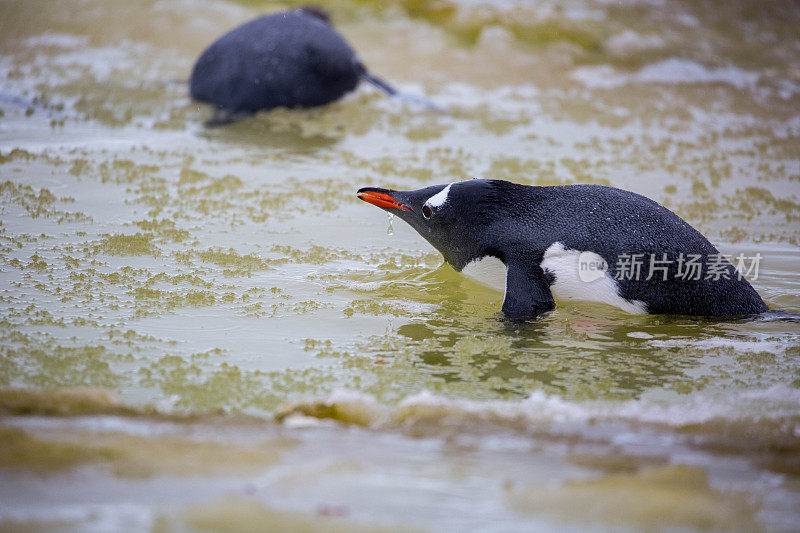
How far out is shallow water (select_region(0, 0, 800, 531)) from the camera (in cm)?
187

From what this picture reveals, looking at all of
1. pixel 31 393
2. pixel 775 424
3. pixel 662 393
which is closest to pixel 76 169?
pixel 31 393

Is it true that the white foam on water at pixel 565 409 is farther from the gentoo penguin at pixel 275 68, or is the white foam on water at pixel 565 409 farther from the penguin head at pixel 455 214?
the gentoo penguin at pixel 275 68

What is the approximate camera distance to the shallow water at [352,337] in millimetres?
1865

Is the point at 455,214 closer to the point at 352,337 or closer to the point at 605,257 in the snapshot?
the point at 605,257

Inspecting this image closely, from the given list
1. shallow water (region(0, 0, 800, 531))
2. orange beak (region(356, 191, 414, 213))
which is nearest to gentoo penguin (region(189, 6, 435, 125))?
shallow water (region(0, 0, 800, 531))

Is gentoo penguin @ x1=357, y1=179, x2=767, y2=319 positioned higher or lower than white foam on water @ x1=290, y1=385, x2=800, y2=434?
higher

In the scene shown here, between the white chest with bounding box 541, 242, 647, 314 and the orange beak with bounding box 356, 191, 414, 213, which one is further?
the orange beak with bounding box 356, 191, 414, 213

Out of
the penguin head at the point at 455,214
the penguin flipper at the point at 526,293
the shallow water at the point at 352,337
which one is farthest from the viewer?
the penguin head at the point at 455,214

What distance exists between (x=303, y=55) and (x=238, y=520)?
16.4 ft

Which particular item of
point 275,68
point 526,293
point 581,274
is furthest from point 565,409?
point 275,68

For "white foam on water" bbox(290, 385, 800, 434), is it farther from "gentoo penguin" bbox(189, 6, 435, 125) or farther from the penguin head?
"gentoo penguin" bbox(189, 6, 435, 125)

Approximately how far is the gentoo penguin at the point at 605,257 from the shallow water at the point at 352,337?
0.09m

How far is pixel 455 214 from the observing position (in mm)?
3359

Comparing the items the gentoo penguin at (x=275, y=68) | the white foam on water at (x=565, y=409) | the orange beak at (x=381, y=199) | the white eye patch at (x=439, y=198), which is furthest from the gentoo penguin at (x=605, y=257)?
the gentoo penguin at (x=275, y=68)
